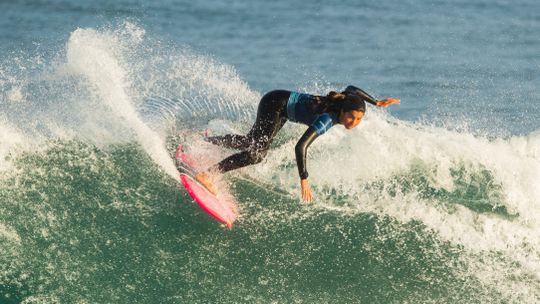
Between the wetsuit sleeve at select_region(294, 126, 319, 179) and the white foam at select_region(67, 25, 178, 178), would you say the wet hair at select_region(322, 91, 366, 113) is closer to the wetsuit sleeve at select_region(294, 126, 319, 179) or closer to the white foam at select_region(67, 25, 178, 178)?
the wetsuit sleeve at select_region(294, 126, 319, 179)

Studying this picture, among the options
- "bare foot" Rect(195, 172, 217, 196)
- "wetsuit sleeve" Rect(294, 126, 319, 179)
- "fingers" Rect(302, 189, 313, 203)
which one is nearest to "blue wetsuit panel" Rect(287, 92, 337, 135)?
"wetsuit sleeve" Rect(294, 126, 319, 179)

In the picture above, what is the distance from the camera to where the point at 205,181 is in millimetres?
8641

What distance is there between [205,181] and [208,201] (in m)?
0.32

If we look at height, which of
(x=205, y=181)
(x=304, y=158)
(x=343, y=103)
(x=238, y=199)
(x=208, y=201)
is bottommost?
(x=238, y=199)

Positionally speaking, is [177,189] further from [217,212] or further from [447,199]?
[447,199]

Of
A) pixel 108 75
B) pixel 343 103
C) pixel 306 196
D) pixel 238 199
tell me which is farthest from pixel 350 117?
pixel 108 75

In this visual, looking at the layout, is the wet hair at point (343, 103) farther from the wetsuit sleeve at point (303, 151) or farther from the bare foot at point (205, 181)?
the bare foot at point (205, 181)

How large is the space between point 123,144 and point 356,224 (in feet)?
9.98

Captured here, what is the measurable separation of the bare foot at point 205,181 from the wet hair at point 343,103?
145 cm

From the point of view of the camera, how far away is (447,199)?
9.08 m

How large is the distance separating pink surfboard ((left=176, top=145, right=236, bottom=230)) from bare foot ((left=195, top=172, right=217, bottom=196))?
38mm

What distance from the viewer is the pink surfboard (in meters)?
8.35

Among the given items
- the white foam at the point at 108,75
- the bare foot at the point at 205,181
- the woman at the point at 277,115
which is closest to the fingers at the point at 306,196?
the woman at the point at 277,115

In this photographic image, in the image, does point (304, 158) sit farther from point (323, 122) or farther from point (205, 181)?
point (205, 181)
